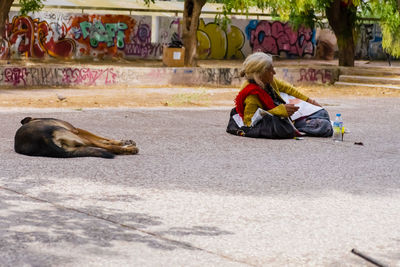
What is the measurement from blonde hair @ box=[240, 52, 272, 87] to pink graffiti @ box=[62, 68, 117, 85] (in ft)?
33.9

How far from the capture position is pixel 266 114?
34.6 feet

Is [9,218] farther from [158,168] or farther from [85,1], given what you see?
[85,1]

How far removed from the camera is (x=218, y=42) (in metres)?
36.8

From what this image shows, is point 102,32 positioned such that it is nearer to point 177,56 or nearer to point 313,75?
point 177,56

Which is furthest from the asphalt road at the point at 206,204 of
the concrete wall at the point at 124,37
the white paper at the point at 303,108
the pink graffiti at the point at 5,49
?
the concrete wall at the point at 124,37

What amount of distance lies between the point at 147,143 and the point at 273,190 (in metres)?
3.16

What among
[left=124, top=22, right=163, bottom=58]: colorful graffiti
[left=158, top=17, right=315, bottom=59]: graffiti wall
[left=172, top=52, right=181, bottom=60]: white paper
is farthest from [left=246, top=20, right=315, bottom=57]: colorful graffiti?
[left=172, top=52, right=181, bottom=60]: white paper

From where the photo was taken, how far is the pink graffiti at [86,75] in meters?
20.3

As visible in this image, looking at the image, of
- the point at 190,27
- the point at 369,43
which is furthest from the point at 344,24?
the point at 369,43

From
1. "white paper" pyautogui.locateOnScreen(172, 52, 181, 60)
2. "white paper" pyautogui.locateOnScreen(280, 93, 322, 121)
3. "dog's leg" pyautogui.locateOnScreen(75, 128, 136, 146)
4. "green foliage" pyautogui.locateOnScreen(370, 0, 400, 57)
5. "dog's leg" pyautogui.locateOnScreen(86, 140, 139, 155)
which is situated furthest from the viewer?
"green foliage" pyautogui.locateOnScreen(370, 0, 400, 57)

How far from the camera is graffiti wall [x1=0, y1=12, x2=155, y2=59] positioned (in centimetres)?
3181

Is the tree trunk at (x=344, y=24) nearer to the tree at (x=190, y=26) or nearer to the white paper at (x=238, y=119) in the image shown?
the tree at (x=190, y=26)

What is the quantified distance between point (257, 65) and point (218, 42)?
1046 inches

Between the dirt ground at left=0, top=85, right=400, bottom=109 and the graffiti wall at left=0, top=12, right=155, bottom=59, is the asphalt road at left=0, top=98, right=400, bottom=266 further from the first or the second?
the graffiti wall at left=0, top=12, right=155, bottom=59
